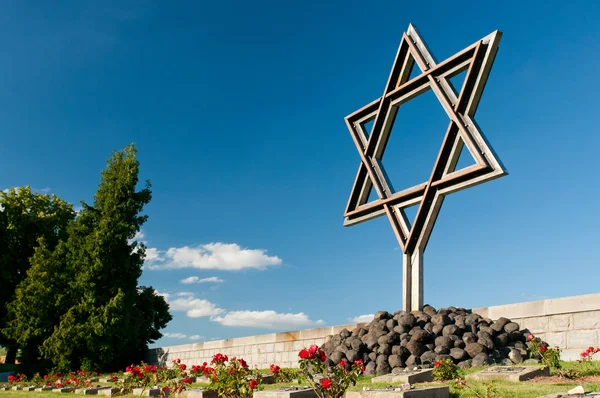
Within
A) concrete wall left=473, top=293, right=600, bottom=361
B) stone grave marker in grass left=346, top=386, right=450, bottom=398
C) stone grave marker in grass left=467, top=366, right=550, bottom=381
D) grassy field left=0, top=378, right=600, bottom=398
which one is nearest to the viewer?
stone grave marker in grass left=346, top=386, right=450, bottom=398

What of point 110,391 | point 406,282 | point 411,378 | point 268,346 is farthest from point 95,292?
point 411,378

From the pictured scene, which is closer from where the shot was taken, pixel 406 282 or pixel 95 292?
pixel 406 282

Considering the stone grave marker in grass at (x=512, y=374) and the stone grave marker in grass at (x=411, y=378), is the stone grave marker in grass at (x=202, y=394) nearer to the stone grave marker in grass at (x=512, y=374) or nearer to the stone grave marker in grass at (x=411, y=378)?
the stone grave marker in grass at (x=411, y=378)

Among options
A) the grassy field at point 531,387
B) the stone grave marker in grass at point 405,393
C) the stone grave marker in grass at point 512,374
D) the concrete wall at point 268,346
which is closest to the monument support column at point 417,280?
the concrete wall at point 268,346

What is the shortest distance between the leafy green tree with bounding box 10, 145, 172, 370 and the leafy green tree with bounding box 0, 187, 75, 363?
84.2 inches

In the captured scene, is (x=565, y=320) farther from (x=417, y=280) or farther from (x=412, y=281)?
(x=412, y=281)

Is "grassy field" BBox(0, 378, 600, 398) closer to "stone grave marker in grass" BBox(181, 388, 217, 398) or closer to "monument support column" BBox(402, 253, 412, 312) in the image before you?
"stone grave marker in grass" BBox(181, 388, 217, 398)

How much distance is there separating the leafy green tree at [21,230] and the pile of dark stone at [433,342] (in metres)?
16.3

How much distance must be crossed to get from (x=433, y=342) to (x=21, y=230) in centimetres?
2049

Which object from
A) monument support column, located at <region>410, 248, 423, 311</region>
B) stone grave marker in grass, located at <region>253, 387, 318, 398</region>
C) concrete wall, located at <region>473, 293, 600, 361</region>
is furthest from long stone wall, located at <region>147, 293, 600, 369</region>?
stone grave marker in grass, located at <region>253, 387, 318, 398</region>

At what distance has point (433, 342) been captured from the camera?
9047 millimetres

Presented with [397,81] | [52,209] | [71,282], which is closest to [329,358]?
[397,81]

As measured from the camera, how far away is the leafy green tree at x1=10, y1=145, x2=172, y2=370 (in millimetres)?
18750

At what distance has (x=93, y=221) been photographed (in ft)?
68.7
